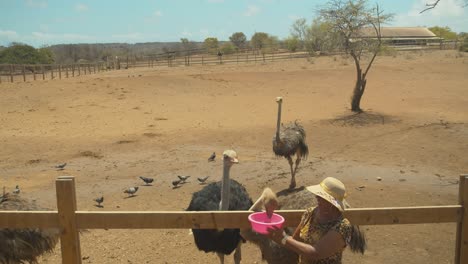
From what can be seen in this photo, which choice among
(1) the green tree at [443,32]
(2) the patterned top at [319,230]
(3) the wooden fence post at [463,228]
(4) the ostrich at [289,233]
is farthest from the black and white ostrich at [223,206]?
Result: (1) the green tree at [443,32]

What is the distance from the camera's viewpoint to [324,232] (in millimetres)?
2730

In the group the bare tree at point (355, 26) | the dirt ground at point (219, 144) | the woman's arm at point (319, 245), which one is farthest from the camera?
the bare tree at point (355, 26)

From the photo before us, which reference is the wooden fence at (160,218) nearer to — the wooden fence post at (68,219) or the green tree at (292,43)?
the wooden fence post at (68,219)

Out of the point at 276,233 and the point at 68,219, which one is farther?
the point at 68,219

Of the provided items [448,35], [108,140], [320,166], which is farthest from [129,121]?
[448,35]

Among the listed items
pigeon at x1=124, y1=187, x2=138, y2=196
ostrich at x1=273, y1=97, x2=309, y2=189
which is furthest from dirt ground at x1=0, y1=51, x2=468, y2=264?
ostrich at x1=273, y1=97, x2=309, y2=189

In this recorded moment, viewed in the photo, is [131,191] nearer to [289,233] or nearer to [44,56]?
[289,233]

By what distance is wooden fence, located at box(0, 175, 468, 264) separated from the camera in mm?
3004

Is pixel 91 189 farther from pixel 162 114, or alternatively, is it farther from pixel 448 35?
pixel 448 35

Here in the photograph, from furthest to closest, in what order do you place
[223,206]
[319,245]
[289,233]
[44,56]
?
[44,56], [223,206], [289,233], [319,245]

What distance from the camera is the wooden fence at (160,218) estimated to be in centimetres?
300

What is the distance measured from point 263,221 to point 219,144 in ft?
32.2

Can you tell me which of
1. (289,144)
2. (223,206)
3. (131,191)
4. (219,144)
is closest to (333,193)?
(223,206)

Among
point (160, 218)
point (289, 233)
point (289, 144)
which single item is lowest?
point (289, 144)
